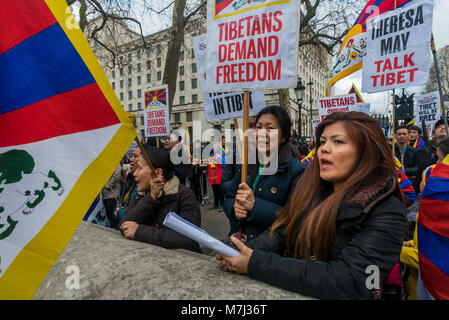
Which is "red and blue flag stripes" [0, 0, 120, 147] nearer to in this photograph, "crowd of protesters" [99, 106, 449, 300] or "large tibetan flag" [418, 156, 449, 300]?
"crowd of protesters" [99, 106, 449, 300]

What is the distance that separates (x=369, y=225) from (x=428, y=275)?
2.51ft

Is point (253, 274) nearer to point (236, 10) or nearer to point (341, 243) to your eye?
point (341, 243)

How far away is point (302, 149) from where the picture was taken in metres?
7.89

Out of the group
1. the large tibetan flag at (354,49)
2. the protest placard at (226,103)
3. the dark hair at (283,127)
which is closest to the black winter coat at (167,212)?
the dark hair at (283,127)

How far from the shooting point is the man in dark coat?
6.22ft

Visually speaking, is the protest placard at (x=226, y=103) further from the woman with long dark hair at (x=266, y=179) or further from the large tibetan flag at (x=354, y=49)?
the large tibetan flag at (x=354, y=49)

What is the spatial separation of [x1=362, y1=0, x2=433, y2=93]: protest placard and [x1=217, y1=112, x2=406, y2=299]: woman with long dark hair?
282 cm

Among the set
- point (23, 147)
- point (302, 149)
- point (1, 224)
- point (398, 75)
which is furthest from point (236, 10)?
point (302, 149)

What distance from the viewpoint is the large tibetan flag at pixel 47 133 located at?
1.19 m

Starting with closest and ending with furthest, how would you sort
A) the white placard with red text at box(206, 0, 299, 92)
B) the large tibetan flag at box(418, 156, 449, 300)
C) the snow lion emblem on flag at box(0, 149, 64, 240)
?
the snow lion emblem on flag at box(0, 149, 64, 240) < the large tibetan flag at box(418, 156, 449, 300) < the white placard with red text at box(206, 0, 299, 92)

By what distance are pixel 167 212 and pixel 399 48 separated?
367 cm

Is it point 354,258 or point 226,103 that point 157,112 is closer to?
point 226,103

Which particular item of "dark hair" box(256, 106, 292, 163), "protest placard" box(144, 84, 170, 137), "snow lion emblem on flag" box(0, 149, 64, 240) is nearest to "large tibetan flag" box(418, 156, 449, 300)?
"dark hair" box(256, 106, 292, 163)

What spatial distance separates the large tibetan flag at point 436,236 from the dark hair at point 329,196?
0.43 meters
